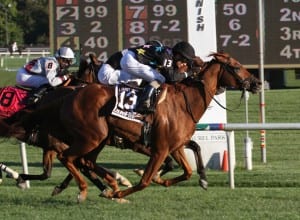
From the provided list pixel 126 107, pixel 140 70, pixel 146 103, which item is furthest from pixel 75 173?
pixel 140 70

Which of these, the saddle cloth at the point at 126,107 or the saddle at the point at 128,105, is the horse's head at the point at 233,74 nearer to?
the saddle at the point at 128,105

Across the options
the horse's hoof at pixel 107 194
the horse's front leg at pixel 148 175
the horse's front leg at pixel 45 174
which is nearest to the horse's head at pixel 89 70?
the horse's front leg at pixel 45 174

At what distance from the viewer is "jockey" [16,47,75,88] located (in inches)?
356

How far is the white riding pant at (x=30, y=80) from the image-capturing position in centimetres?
927

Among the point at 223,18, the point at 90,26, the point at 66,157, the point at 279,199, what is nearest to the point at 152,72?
the point at 66,157

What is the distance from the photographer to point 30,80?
931cm

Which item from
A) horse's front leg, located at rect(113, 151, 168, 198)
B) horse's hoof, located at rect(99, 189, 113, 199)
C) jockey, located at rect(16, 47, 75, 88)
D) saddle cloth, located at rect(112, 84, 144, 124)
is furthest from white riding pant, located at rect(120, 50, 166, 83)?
horse's hoof, located at rect(99, 189, 113, 199)

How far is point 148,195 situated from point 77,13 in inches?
381

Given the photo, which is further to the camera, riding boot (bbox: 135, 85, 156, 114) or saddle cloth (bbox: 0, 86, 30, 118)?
saddle cloth (bbox: 0, 86, 30, 118)

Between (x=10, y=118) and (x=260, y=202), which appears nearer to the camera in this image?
(x=260, y=202)

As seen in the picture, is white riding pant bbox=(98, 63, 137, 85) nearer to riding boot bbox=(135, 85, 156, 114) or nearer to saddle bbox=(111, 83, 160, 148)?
saddle bbox=(111, 83, 160, 148)

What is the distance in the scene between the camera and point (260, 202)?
7641 millimetres

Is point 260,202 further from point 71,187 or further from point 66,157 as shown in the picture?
point 71,187

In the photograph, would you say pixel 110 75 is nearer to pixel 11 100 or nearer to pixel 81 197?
pixel 11 100
